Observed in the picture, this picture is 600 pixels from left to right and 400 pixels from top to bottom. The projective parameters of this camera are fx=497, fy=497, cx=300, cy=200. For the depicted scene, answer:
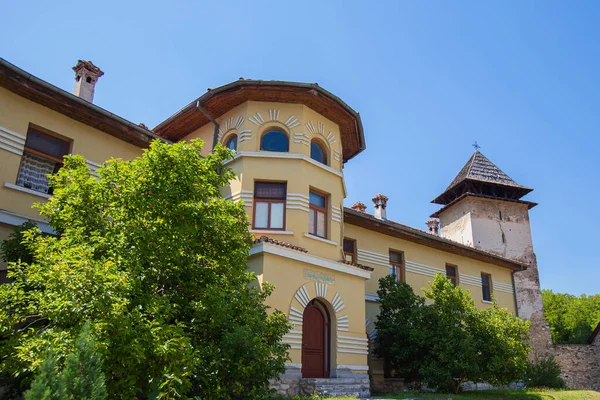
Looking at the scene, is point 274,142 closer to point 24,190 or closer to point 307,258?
point 307,258

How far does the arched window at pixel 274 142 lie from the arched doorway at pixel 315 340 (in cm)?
482

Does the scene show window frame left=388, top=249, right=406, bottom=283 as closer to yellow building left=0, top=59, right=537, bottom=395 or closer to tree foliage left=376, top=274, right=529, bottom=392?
yellow building left=0, top=59, right=537, bottom=395

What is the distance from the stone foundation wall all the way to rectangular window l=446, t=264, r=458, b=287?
1014 centimetres

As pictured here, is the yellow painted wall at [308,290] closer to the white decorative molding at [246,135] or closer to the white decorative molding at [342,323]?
the white decorative molding at [342,323]

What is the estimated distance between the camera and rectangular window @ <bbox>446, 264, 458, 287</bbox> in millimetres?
23188

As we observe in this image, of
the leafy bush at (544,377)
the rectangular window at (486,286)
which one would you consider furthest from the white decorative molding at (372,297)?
the leafy bush at (544,377)

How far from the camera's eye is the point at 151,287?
7773 millimetres

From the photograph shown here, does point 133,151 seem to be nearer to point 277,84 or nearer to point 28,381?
point 277,84

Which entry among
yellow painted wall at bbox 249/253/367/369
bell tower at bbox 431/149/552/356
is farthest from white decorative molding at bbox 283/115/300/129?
bell tower at bbox 431/149/552/356

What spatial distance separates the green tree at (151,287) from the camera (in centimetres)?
653

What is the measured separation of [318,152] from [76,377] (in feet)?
38.7

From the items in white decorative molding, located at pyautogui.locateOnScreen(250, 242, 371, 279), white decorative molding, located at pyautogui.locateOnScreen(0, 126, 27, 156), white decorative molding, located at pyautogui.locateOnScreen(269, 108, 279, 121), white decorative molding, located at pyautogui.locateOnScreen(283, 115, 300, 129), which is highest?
white decorative molding, located at pyautogui.locateOnScreen(269, 108, 279, 121)

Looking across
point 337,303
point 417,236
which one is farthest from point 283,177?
point 417,236

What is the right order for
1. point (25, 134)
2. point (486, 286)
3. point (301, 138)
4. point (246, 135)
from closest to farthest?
point (25, 134)
point (246, 135)
point (301, 138)
point (486, 286)
